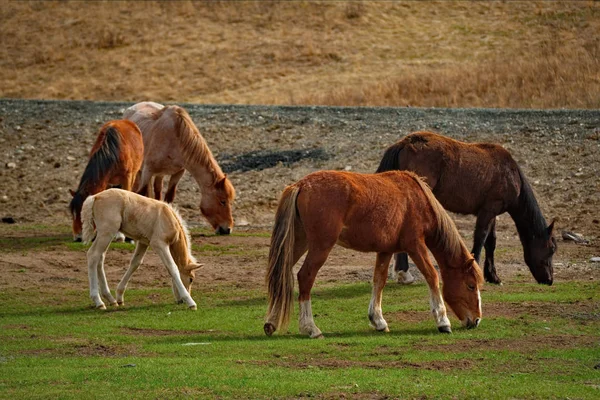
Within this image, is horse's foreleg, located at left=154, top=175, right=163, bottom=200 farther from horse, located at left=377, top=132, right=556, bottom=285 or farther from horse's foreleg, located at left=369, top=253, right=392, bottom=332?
horse's foreleg, located at left=369, top=253, right=392, bottom=332

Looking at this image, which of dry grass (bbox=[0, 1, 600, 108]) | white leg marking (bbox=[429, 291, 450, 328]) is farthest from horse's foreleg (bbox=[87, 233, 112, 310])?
dry grass (bbox=[0, 1, 600, 108])

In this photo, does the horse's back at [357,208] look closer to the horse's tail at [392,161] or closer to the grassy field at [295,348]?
the grassy field at [295,348]

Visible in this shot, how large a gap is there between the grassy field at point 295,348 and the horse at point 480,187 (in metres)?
0.60

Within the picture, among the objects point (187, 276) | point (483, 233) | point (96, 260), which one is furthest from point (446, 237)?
point (96, 260)

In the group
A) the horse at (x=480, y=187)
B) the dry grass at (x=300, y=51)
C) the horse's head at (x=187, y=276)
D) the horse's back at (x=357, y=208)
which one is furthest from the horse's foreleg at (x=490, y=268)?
the dry grass at (x=300, y=51)

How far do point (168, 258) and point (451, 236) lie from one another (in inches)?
141

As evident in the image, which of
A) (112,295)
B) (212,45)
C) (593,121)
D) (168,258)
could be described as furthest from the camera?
(212,45)

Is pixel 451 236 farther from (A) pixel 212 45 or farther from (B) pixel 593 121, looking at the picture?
(A) pixel 212 45

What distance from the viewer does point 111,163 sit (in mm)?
18141

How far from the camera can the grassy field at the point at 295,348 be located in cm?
925

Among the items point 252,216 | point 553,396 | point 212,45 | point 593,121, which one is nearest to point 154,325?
point 553,396

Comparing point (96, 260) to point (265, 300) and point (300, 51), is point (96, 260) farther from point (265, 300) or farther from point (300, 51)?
point (300, 51)

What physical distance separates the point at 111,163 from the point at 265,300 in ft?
16.1

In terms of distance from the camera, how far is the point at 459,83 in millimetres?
34500
